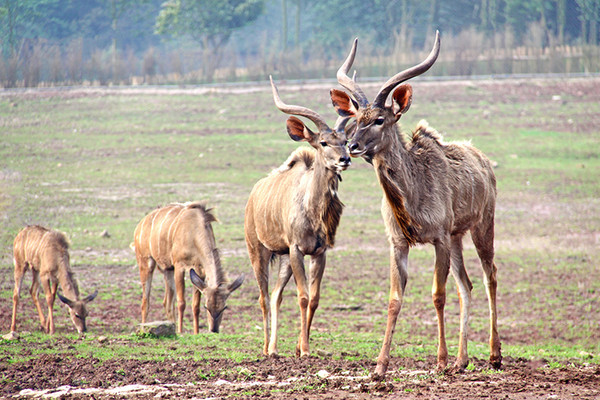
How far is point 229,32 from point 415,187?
112 feet

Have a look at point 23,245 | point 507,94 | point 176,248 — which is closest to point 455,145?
point 176,248

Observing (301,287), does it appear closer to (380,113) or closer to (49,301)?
(380,113)

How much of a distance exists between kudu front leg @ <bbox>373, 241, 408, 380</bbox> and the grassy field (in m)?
1.42

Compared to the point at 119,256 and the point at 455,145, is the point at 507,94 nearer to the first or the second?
the point at 119,256

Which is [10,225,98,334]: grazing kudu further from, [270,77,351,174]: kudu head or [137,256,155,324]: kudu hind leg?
[270,77,351,174]: kudu head

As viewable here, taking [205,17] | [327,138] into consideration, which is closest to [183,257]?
[327,138]

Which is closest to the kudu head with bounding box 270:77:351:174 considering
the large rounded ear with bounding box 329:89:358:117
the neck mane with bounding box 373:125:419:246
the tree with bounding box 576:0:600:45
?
the large rounded ear with bounding box 329:89:358:117

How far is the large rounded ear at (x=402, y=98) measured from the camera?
5960 millimetres

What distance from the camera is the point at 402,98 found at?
19.8 feet

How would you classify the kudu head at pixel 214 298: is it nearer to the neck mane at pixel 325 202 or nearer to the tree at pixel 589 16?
the neck mane at pixel 325 202

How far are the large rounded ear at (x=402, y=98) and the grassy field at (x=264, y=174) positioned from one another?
7.59 ft

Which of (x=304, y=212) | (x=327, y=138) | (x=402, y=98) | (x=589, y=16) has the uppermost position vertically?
(x=589, y=16)

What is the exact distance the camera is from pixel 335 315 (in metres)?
9.79

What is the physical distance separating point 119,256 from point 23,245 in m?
1.81
